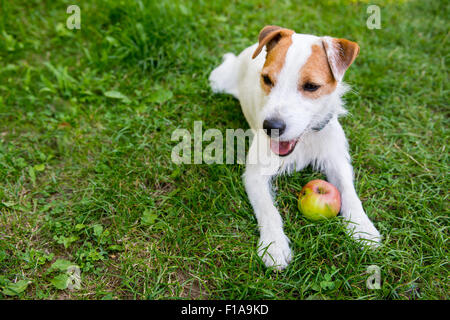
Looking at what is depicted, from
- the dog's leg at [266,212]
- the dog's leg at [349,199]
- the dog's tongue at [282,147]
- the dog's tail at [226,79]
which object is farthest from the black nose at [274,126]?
the dog's tail at [226,79]

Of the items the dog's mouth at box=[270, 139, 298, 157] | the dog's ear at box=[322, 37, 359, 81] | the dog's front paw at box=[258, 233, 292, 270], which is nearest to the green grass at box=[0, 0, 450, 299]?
the dog's front paw at box=[258, 233, 292, 270]

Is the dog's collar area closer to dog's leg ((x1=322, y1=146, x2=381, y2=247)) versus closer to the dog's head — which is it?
the dog's head

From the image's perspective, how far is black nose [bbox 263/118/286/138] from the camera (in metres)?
2.75

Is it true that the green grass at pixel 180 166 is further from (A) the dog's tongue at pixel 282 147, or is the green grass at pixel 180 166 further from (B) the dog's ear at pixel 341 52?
(B) the dog's ear at pixel 341 52

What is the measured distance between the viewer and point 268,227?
9.75ft

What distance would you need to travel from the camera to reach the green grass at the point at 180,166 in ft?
9.12

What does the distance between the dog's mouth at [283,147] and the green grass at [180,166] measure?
0.45 metres

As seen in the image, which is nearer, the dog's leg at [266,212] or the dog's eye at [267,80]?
the dog's leg at [266,212]

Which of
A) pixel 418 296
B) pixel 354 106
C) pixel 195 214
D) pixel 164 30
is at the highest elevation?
pixel 164 30

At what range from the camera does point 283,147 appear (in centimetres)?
308

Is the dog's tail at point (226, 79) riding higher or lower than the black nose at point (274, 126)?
higher

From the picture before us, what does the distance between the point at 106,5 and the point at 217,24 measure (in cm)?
163

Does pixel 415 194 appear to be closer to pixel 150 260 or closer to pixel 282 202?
pixel 282 202

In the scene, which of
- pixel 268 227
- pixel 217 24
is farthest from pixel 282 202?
pixel 217 24
